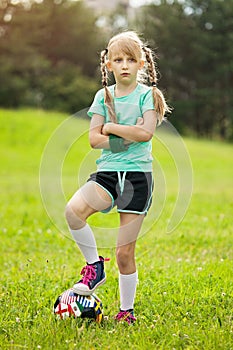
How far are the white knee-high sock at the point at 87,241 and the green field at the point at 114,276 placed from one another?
48 cm

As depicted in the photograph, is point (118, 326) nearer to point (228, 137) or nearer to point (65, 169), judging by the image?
point (65, 169)


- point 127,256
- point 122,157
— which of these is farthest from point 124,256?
point 122,157

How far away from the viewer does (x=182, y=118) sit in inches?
1789

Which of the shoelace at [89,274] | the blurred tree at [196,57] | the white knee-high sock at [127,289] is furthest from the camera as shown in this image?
the blurred tree at [196,57]

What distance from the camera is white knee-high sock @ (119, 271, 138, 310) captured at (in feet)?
14.6

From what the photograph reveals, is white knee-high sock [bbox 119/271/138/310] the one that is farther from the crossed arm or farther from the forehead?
the forehead

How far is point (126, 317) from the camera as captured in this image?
4363mm

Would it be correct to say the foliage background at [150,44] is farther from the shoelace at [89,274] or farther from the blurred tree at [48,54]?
the shoelace at [89,274]

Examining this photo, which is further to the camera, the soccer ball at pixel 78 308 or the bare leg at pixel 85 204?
the soccer ball at pixel 78 308

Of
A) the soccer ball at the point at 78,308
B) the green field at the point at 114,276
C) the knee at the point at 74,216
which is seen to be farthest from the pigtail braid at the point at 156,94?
the soccer ball at the point at 78,308

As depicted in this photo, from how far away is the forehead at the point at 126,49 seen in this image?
14.1 feet

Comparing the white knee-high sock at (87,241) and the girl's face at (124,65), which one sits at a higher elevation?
the girl's face at (124,65)

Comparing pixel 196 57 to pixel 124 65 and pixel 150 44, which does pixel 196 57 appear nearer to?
pixel 150 44

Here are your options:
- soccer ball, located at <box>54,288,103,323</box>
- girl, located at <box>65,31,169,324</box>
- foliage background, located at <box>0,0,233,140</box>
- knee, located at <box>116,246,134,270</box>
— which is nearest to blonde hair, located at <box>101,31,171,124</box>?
girl, located at <box>65,31,169,324</box>
